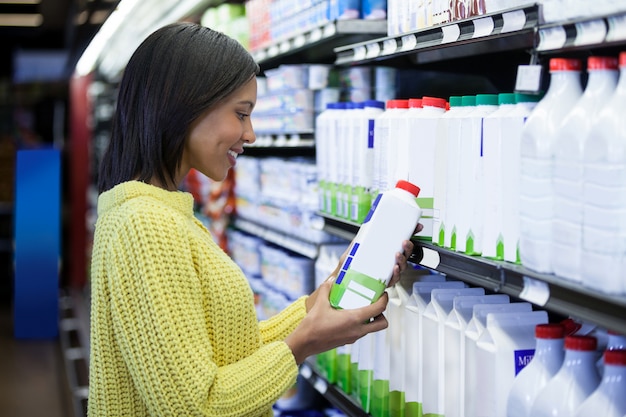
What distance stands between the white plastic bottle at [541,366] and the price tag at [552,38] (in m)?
0.57

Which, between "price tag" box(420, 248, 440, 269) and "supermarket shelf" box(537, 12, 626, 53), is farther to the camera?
"price tag" box(420, 248, 440, 269)

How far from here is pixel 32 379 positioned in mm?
7309

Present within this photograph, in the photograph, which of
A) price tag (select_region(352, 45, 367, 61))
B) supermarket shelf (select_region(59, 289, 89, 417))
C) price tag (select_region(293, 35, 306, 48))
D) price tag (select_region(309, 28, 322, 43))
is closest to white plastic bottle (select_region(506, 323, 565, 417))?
price tag (select_region(352, 45, 367, 61))

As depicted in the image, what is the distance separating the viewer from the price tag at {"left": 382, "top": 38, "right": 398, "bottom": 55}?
2.56 meters

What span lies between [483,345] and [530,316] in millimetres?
139

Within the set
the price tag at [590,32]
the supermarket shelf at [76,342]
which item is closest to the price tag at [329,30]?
the price tag at [590,32]

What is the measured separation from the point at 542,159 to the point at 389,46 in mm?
979

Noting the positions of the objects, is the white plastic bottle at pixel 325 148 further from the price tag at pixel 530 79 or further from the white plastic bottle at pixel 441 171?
the price tag at pixel 530 79

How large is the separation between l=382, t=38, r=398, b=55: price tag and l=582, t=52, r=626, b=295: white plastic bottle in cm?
105

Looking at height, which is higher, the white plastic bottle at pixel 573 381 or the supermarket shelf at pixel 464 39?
the supermarket shelf at pixel 464 39

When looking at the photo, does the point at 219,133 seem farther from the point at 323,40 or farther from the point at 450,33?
the point at 323,40

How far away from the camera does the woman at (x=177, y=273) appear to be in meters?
1.95

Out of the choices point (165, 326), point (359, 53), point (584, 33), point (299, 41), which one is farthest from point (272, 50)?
point (584, 33)

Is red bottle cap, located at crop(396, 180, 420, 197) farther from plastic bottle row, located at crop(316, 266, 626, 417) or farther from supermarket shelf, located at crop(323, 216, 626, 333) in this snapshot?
plastic bottle row, located at crop(316, 266, 626, 417)
